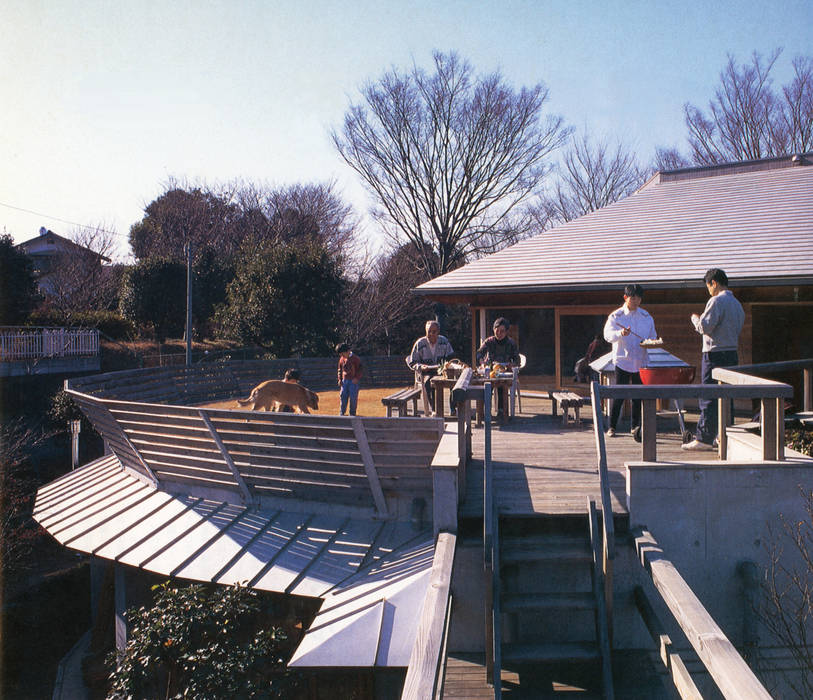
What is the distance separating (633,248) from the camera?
49.0 feet

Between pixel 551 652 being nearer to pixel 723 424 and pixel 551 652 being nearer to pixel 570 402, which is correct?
pixel 723 424

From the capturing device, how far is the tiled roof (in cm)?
1290

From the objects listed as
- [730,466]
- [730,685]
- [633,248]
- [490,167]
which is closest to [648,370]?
[730,466]

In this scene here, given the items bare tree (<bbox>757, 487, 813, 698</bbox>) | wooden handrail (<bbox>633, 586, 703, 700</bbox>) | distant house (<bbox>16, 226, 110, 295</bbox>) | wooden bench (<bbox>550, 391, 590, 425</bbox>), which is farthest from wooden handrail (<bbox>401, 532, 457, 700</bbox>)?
distant house (<bbox>16, 226, 110, 295</bbox>)

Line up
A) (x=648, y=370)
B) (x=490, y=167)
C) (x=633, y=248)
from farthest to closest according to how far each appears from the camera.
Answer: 1. (x=490, y=167)
2. (x=633, y=248)
3. (x=648, y=370)

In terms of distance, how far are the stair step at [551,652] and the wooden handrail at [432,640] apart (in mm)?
885

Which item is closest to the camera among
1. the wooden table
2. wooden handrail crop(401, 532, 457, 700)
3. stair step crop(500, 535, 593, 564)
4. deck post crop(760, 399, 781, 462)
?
wooden handrail crop(401, 532, 457, 700)

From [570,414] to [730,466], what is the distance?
529 centimetres

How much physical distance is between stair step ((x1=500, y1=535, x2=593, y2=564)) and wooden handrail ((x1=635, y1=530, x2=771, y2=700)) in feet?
1.59

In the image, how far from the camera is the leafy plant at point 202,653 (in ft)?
21.2

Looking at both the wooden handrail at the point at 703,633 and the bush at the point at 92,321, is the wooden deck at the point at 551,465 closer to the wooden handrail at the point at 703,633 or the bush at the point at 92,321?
the wooden handrail at the point at 703,633

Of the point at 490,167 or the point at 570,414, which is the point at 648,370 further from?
the point at 490,167

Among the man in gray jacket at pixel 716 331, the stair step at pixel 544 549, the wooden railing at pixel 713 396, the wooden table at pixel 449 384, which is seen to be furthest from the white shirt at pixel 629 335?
the stair step at pixel 544 549

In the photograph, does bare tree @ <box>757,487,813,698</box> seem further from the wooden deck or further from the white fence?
the white fence
